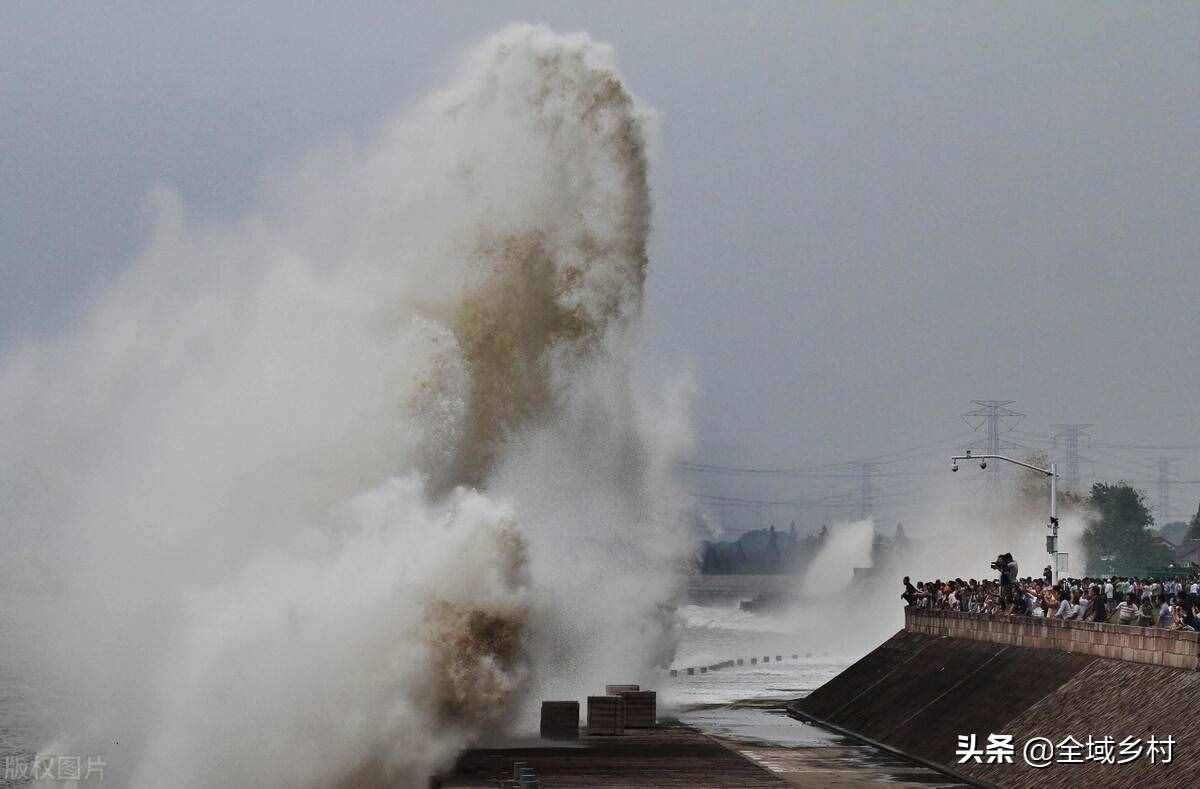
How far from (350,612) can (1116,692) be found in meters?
15.5

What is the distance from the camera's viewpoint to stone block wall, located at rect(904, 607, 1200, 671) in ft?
105

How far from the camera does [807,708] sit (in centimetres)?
5516

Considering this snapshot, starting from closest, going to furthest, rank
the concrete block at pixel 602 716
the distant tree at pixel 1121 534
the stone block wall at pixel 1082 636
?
the stone block wall at pixel 1082 636, the concrete block at pixel 602 716, the distant tree at pixel 1121 534

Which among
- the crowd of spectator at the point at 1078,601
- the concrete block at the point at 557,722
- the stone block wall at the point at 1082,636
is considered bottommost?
the concrete block at the point at 557,722

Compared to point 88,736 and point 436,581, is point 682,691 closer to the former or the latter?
point 88,736

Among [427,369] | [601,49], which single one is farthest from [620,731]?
[601,49]

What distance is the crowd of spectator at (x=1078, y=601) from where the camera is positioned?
36.7 metres

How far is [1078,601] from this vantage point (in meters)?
43.4

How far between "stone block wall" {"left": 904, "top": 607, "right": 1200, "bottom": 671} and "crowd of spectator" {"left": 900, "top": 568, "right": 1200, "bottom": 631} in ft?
1.64

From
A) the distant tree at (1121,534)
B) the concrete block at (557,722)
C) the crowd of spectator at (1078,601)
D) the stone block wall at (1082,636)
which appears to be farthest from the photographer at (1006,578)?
the distant tree at (1121,534)

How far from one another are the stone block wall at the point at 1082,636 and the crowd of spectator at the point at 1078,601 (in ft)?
1.64

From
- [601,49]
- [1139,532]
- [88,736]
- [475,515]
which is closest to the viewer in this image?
[475,515]

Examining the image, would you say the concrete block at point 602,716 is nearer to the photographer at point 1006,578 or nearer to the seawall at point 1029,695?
the seawall at point 1029,695

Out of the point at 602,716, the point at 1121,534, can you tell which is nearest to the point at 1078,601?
the point at 602,716
